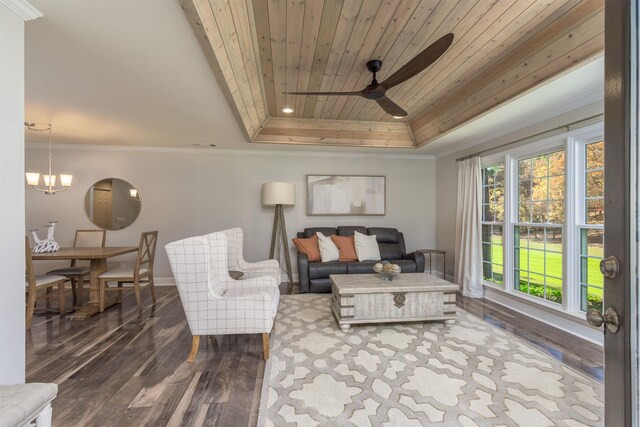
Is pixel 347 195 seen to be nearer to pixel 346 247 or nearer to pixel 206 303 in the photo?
pixel 346 247

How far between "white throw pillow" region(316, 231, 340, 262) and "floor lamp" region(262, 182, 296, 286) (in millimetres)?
588

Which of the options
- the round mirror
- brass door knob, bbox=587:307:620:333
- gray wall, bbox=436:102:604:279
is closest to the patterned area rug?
brass door knob, bbox=587:307:620:333

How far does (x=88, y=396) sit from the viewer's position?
1.79m

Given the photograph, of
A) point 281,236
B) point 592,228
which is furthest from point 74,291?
point 592,228

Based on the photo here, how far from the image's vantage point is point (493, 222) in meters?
3.88

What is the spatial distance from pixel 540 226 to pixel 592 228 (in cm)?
55

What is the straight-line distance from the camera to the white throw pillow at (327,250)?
13.9 feet

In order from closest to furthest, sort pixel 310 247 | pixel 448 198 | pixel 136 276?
pixel 136 276 → pixel 310 247 → pixel 448 198

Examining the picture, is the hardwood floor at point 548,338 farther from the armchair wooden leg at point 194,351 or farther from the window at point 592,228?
the armchair wooden leg at point 194,351

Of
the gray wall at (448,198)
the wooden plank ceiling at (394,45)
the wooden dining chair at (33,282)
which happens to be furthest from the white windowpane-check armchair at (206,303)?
the gray wall at (448,198)

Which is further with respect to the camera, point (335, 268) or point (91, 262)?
point (335, 268)

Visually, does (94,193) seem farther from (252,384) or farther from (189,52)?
(252,384)

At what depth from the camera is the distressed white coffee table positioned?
9.00 feet

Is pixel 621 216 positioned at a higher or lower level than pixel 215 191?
lower
